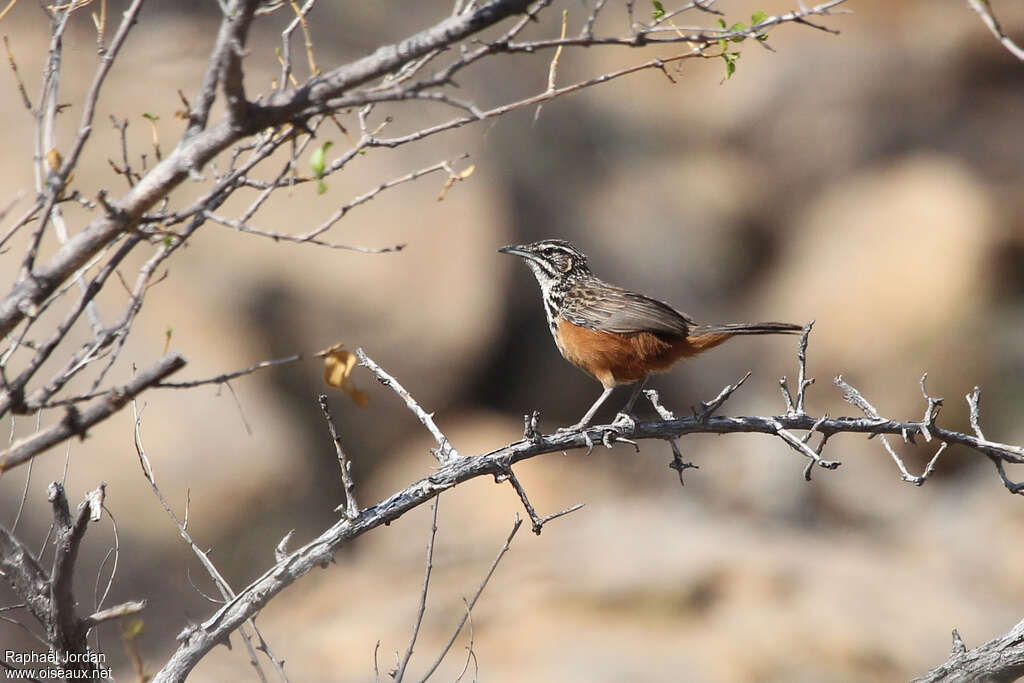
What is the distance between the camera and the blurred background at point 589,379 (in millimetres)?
9805

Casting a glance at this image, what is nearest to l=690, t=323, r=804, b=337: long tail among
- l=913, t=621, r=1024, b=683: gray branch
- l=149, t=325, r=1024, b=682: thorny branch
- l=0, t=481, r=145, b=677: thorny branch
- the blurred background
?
l=149, t=325, r=1024, b=682: thorny branch

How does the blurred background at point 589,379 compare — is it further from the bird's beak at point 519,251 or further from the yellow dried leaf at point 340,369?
the yellow dried leaf at point 340,369

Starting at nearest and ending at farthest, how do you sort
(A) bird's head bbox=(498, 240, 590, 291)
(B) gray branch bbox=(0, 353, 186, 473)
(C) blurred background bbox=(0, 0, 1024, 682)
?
(B) gray branch bbox=(0, 353, 186, 473), (A) bird's head bbox=(498, 240, 590, 291), (C) blurred background bbox=(0, 0, 1024, 682)

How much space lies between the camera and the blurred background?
980 centimetres

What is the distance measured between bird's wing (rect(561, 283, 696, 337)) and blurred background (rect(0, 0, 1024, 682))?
3.51 m

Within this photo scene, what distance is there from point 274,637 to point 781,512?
21.1 ft

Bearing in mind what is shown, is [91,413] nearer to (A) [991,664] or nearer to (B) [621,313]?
(A) [991,664]

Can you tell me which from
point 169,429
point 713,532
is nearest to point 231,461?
point 169,429

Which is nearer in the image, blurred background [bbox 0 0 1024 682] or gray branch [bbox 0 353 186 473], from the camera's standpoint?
gray branch [bbox 0 353 186 473]

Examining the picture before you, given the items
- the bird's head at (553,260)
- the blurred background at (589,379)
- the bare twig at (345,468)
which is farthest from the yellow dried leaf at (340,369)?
the blurred background at (589,379)

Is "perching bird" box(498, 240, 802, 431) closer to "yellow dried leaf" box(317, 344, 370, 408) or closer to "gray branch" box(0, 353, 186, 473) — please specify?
"yellow dried leaf" box(317, 344, 370, 408)

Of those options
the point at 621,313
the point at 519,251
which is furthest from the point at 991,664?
the point at 519,251

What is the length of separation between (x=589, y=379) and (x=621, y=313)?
25.0ft

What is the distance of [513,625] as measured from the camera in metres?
9.48
